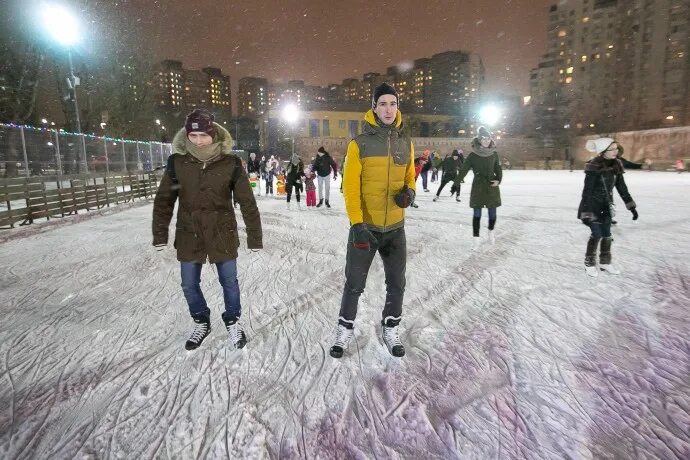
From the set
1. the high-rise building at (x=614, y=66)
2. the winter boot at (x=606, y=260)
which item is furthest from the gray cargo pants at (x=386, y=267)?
the high-rise building at (x=614, y=66)

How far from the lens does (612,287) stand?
14.6ft

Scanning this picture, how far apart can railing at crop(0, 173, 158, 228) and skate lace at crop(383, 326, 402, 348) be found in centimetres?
991

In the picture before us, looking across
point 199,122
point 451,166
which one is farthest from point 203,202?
point 451,166

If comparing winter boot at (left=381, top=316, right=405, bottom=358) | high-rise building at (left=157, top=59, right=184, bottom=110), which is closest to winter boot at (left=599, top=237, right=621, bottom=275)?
winter boot at (left=381, top=316, right=405, bottom=358)

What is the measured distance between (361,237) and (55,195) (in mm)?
11408

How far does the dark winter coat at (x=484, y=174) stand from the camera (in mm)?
6359

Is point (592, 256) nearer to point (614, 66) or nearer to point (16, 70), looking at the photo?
point (16, 70)

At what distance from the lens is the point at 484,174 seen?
6.38 meters

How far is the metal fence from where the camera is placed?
10.1 meters

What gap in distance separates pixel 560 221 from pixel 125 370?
856 cm

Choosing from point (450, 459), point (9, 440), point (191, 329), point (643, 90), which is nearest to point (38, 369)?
point (9, 440)

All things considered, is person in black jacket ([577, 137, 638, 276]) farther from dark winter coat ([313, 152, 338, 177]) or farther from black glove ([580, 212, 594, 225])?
dark winter coat ([313, 152, 338, 177])

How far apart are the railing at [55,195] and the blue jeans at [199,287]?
8764mm

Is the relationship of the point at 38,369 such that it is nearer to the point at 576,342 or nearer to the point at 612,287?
the point at 576,342
